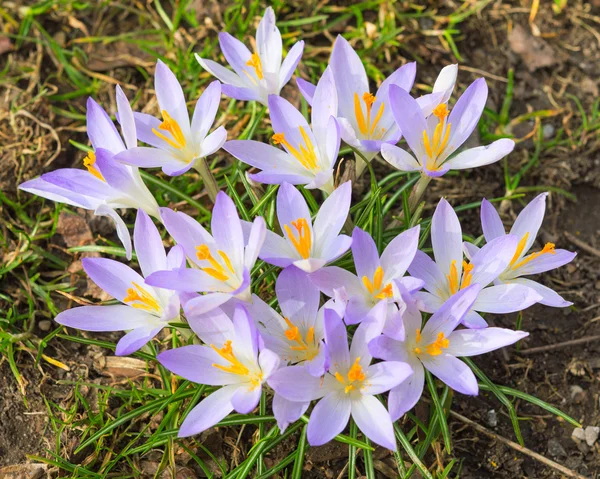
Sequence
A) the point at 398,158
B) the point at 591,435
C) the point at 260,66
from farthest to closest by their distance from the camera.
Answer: the point at 591,435 → the point at 260,66 → the point at 398,158

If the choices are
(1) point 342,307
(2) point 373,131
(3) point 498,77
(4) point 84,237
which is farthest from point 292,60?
(3) point 498,77

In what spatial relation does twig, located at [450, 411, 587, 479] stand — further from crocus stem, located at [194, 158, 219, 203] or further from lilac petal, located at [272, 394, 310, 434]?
crocus stem, located at [194, 158, 219, 203]

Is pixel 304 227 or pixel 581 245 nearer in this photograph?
pixel 304 227

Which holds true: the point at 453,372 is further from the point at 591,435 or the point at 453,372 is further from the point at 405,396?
the point at 591,435

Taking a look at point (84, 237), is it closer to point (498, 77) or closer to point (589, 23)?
point (498, 77)

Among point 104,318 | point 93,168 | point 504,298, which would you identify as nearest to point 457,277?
point 504,298
